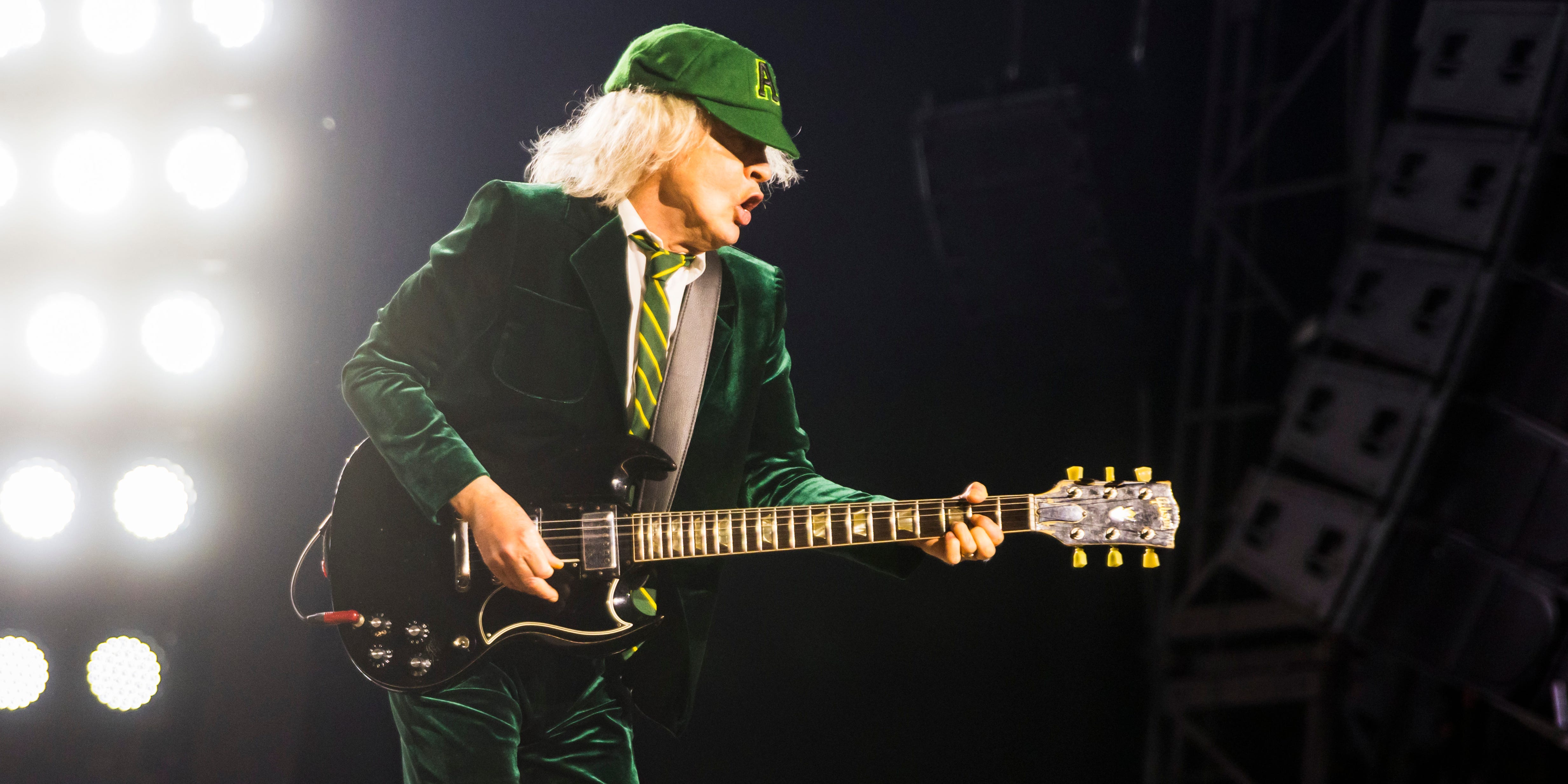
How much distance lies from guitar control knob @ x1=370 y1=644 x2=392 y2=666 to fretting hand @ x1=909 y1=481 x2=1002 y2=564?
1067mm

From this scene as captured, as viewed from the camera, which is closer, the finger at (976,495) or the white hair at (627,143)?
the finger at (976,495)

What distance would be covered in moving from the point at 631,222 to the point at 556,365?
1.12ft

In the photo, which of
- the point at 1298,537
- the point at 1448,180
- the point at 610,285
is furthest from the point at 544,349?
the point at 1448,180

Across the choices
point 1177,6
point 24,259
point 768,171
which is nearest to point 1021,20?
point 1177,6

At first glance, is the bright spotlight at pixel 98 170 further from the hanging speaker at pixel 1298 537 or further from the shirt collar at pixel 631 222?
the hanging speaker at pixel 1298 537

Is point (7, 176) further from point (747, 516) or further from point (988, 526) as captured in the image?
point (988, 526)

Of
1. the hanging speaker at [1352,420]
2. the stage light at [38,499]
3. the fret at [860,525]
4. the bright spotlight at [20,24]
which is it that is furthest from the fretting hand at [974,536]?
the bright spotlight at [20,24]

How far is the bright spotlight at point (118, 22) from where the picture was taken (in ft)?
9.94

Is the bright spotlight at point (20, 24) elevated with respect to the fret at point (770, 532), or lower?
elevated

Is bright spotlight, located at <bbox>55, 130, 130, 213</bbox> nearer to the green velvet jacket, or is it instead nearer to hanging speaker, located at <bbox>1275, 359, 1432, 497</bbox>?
the green velvet jacket

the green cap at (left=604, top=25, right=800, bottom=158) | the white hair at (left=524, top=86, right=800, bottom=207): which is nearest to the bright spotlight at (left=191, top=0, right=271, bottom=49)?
the white hair at (left=524, top=86, right=800, bottom=207)

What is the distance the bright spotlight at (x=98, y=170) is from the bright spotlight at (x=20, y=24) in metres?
0.32

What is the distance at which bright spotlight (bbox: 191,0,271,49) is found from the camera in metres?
3.01

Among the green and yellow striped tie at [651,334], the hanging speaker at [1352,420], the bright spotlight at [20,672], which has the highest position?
the green and yellow striped tie at [651,334]
